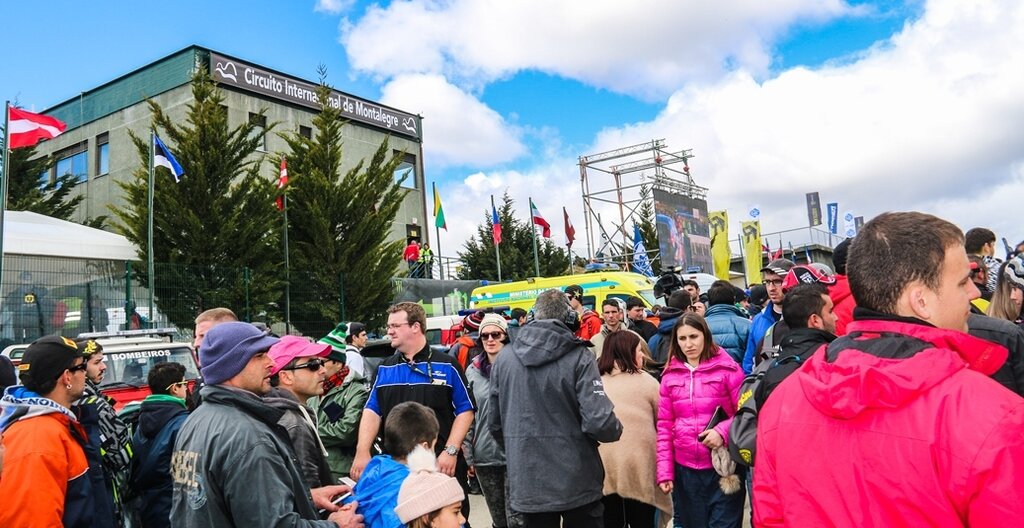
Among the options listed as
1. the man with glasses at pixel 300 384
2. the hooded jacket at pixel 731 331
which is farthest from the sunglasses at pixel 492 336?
the hooded jacket at pixel 731 331

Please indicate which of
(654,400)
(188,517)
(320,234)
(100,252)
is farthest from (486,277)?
(188,517)

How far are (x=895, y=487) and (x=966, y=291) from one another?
0.53m

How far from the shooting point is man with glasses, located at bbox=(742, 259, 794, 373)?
5762mm

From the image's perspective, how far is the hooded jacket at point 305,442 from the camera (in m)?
3.74

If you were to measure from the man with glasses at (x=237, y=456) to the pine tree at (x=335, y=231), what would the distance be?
16.2 metres

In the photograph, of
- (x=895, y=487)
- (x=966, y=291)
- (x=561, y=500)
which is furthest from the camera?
(x=561, y=500)

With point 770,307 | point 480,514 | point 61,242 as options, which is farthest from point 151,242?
point 770,307

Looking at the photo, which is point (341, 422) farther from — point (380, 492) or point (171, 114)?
point (171, 114)

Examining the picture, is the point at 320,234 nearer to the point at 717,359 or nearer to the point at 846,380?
the point at 717,359

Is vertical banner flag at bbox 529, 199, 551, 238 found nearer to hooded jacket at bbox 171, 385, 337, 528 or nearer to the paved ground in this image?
the paved ground

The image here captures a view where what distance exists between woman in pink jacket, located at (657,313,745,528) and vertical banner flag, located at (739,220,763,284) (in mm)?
29159

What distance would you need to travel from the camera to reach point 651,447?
203 inches

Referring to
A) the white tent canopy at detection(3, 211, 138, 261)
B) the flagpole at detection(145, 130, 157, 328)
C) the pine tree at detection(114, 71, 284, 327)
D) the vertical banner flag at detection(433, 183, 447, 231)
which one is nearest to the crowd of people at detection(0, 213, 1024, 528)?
the flagpole at detection(145, 130, 157, 328)

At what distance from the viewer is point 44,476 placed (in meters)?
3.56
